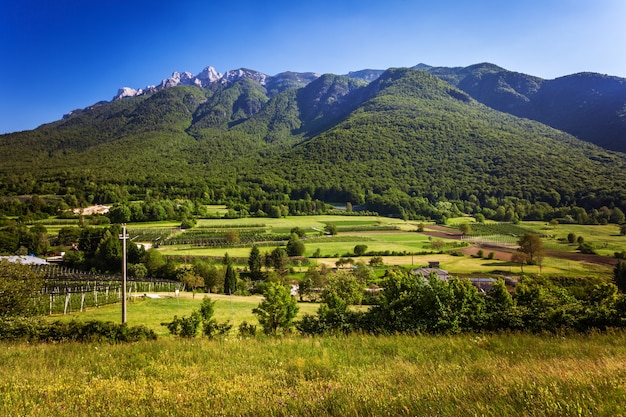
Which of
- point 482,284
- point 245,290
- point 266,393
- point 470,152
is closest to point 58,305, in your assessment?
point 245,290

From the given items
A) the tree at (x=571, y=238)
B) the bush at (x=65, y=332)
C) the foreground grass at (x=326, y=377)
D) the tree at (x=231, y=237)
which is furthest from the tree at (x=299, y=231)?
the foreground grass at (x=326, y=377)

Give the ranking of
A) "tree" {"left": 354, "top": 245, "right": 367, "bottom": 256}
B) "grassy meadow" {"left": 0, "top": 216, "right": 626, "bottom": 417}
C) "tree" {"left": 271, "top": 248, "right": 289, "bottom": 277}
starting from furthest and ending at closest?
"tree" {"left": 354, "top": 245, "right": 367, "bottom": 256}, "tree" {"left": 271, "top": 248, "right": 289, "bottom": 277}, "grassy meadow" {"left": 0, "top": 216, "right": 626, "bottom": 417}

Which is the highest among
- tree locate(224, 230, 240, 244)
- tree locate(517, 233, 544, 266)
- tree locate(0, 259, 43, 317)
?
tree locate(0, 259, 43, 317)

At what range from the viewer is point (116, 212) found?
99625 mm

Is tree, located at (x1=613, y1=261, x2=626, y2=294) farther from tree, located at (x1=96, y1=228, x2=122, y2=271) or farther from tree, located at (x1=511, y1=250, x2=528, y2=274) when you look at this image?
tree, located at (x1=96, y1=228, x2=122, y2=271)

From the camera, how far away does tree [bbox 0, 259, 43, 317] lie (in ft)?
72.1

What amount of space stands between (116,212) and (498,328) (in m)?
112

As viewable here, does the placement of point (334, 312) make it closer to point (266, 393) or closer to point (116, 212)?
point (266, 393)

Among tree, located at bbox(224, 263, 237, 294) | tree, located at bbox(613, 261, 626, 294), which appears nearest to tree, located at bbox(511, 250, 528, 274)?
tree, located at bbox(613, 261, 626, 294)

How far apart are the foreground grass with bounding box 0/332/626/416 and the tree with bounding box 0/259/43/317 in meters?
18.4

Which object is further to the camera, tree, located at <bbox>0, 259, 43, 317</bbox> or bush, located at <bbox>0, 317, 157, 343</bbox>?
tree, located at <bbox>0, 259, 43, 317</bbox>

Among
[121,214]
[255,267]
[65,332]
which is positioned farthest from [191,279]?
[121,214]

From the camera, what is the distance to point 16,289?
22.9m

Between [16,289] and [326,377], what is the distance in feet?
91.2
